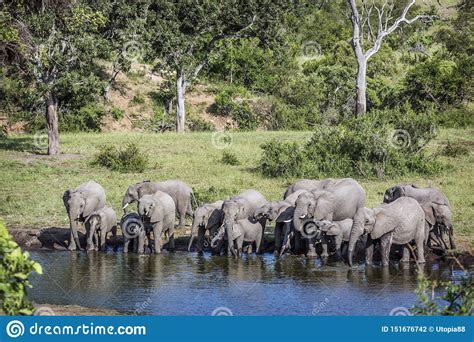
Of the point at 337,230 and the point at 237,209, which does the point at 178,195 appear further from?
the point at 337,230

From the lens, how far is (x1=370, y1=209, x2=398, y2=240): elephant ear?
20.3 meters

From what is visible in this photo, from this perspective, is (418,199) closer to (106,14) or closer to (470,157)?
(470,157)

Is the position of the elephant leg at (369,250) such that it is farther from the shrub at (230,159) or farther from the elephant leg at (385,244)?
the shrub at (230,159)

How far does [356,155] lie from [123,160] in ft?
A: 23.9

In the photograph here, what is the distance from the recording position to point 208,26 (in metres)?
45.1

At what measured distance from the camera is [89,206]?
2334 cm

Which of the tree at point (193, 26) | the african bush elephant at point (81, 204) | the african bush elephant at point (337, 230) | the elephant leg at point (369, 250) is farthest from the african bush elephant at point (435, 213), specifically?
the tree at point (193, 26)

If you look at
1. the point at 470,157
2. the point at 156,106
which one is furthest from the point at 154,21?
the point at 470,157

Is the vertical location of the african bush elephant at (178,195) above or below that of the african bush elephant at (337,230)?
above

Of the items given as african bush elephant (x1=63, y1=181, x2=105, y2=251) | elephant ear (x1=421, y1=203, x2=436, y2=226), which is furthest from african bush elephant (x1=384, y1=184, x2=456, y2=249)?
african bush elephant (x1=63, y1=181, x2=105, y2=251)

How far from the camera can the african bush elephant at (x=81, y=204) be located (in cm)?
2291

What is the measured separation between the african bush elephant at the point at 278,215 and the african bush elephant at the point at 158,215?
7.22 feet

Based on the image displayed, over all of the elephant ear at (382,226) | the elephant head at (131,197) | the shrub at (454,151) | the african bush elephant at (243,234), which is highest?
the shrub at (454,151)

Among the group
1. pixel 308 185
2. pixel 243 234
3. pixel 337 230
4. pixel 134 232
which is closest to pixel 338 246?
pixel 337 230
